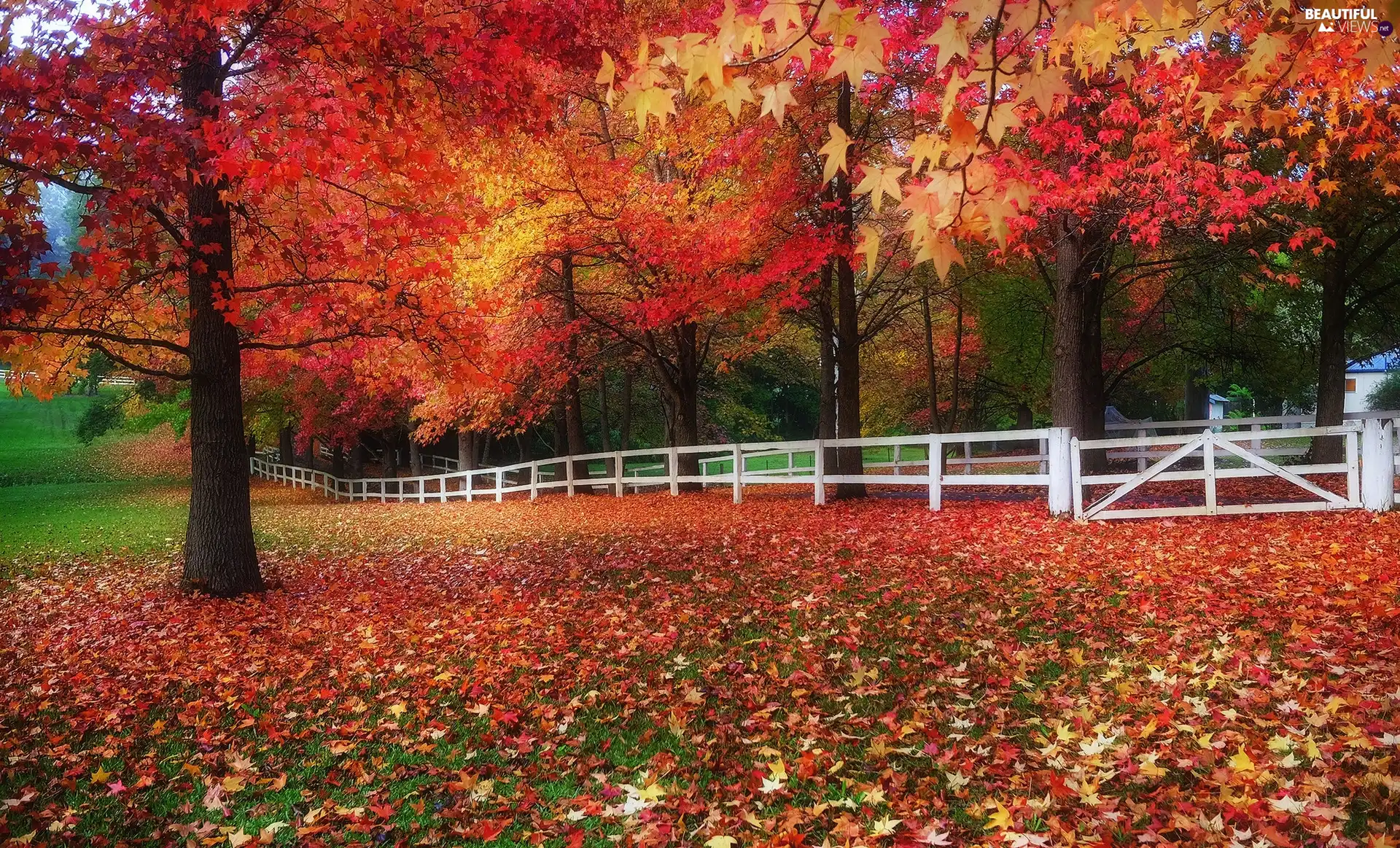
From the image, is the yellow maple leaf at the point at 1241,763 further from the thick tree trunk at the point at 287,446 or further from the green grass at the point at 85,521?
the thick tree trunk at the point at 287,446

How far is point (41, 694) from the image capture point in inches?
256

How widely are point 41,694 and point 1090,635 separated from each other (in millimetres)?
7302

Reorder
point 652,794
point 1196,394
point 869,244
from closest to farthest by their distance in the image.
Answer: point 869,244 < point 652,794 < point 1196,394

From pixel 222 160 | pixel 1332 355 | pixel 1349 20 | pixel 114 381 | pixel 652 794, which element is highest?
pixel 114 381

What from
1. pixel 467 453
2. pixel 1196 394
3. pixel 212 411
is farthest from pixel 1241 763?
pixel 467 453

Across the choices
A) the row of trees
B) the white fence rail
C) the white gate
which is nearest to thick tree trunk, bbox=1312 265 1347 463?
the row of trees

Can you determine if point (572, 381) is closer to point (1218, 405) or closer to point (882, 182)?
point (882, 182)

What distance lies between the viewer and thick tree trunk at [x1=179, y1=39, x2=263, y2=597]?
31.5 feet

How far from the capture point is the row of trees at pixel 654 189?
169 inches

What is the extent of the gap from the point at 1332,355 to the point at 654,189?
43.4ft

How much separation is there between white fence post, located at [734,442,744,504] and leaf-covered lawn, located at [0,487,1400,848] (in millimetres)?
6651

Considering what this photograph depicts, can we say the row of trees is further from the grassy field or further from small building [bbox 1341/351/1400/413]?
small building [bbox 1341/351/1400/413]

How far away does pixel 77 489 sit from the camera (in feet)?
121

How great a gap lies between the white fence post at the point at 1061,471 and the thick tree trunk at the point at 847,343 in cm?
440
